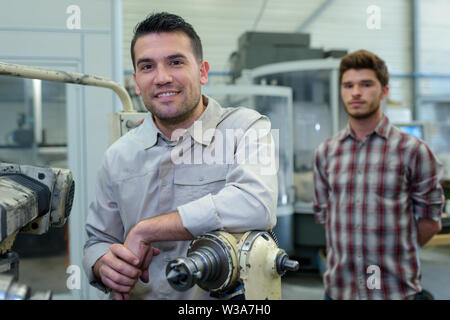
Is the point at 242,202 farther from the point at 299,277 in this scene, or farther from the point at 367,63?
the point at 299,277

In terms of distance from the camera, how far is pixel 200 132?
0.69 meters

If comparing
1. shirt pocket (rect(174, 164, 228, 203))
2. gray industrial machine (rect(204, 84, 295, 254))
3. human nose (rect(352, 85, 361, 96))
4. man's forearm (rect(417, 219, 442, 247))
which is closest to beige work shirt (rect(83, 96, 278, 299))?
shirt pocket (rect(174, 164, 228, 203))

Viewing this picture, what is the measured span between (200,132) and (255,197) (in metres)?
0.18

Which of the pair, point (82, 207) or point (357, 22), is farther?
point (357, 22)

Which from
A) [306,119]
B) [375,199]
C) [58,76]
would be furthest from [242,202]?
[306,119]

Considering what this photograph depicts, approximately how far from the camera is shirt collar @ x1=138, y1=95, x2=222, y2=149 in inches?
27.1

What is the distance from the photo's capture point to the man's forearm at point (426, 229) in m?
1.11

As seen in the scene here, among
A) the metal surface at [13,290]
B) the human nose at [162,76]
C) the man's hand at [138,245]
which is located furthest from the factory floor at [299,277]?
the human nose at [162,76]

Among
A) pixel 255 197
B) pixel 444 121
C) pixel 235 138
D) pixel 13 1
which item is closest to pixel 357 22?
pixel 235 138

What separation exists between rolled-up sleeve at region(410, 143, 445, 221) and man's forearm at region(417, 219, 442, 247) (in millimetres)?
29

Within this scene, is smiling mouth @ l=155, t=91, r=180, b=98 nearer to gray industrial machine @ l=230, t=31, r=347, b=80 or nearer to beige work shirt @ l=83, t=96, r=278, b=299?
beige work shirt @ l=83, t=96, r=278, b=299

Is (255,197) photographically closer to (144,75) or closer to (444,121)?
(144,75)

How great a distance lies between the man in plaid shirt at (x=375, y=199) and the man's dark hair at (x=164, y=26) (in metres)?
0.66

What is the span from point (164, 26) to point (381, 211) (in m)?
0.82
